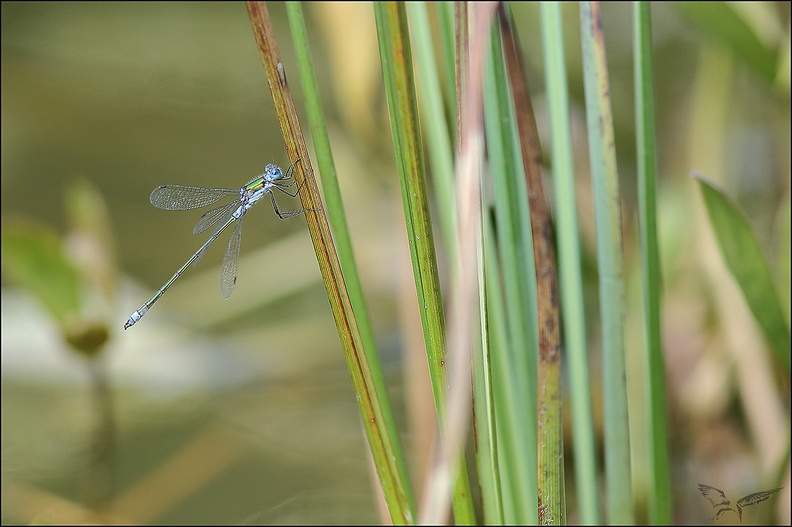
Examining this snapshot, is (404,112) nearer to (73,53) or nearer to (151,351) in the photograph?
(151,351)

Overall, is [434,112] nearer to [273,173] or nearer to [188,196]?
[273,173]

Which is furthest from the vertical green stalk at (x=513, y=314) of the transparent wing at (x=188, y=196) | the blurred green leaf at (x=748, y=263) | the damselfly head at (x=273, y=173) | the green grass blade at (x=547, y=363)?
the transparent wing at (x=188, y=196)

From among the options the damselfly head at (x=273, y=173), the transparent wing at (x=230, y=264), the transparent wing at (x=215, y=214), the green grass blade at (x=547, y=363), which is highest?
the transparent wing at (x=215, y=214)

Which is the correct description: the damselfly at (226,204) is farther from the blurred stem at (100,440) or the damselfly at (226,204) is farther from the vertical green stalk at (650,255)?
the vertical green stalk at (650,255)

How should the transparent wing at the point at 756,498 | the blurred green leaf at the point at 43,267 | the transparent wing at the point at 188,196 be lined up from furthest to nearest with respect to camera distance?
1. the transparent wing at the point at 188,196
2. the blurred green leaf at the point at 43,267
3. the transparent wing at the point at 756,498

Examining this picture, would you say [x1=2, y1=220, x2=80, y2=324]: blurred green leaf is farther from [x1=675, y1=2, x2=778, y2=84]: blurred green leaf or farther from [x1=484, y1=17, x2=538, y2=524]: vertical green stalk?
[x1=675, y1=2, x2=778, y2=84]: blurred green leaf

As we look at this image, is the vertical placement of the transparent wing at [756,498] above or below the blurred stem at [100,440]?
below
